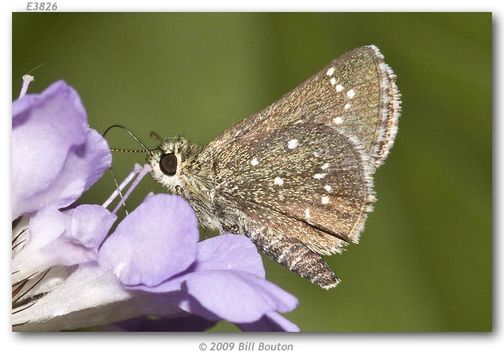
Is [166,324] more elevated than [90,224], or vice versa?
[90,224]

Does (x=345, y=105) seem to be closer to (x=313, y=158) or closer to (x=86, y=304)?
(x=313, y=158)

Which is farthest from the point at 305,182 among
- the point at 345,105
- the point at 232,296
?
the point at 232,296

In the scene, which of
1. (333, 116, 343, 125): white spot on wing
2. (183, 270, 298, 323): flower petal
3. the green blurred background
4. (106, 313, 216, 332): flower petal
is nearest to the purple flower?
(183, 270, 298, 323): flower petal

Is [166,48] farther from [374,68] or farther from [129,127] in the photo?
[374,68]

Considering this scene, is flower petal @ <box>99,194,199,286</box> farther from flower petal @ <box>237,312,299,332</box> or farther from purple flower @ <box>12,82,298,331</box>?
flower petal @ <box>237,312,299,332</box>

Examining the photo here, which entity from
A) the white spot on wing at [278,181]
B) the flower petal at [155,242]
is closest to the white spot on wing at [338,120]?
the white spot on wing at [278,181]
